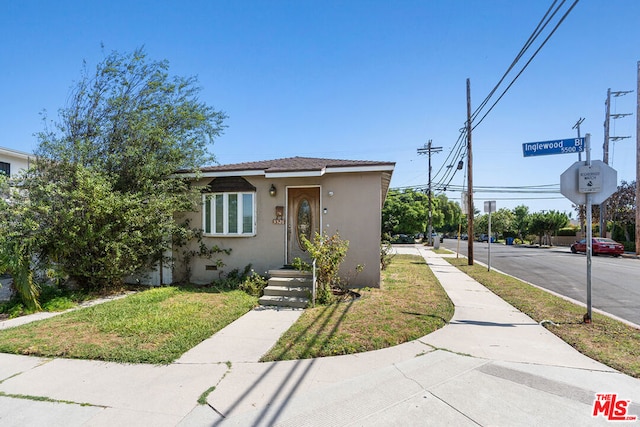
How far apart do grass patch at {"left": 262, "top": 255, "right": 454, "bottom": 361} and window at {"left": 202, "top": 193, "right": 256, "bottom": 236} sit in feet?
11.2

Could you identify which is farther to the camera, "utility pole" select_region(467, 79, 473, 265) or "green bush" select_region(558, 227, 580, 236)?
"green bush" select_region(558, 227, 580, 236)

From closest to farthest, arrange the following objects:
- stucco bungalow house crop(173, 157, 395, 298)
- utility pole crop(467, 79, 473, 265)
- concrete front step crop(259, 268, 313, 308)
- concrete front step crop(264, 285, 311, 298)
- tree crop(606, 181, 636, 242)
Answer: concrete front step crop(259, 268, 313, 308) → concrete front step crop(264, 285, 311, 298) → stucco bungalow house crop(173, 157, 395, 298) → utility pole crop(467, 79, 473, 265) → tree crop(606, 181, 636, 242)

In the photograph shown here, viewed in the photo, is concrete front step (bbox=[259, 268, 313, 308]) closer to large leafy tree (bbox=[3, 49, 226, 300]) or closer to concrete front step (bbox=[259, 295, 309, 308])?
concrete front step (bbox=[259, 295, 309, 308])

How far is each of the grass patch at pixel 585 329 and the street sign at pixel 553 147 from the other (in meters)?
3.21

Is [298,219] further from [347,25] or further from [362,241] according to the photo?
[347,25]

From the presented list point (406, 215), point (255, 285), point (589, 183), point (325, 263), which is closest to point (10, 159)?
point (255, 285)

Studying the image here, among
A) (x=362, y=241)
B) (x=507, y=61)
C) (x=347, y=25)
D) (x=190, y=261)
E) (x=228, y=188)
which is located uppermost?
(x=347, y=25)

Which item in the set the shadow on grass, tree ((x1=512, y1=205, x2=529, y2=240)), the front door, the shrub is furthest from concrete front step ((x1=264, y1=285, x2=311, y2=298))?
tree ((x1=512, y1=205, x2=529, y2=240))

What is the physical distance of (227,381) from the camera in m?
3.15

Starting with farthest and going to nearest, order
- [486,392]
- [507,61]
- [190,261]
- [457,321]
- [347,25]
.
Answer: [190,261], [347,25], [507,61], [457,321], [486,392]

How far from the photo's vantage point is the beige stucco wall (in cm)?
768

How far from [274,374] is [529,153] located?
6893 millimetres

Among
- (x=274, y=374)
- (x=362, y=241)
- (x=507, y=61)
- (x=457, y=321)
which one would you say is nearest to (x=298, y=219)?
(x=362, y=241)

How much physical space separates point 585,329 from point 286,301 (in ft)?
16.9
